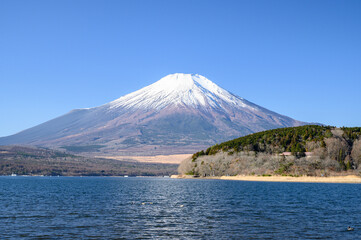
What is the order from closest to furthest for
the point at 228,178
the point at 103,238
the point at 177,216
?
the point at 103,238 → the point at 177,216 → the point at 228,178

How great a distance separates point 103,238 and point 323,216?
26465 mm

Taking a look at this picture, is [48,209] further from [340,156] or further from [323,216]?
[340,156]

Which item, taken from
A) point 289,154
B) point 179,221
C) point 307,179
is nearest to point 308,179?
point 307,179

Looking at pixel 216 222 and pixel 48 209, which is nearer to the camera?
pixel 216 222

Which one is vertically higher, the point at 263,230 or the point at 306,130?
the point at 306,130

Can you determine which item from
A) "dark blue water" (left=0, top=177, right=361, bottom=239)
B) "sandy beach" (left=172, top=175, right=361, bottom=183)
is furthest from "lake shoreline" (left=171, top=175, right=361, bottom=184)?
"dark blue water" (left=0, top=177, right=361, bottom=239)

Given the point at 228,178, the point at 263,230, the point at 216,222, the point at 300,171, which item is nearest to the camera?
the point at 263,230

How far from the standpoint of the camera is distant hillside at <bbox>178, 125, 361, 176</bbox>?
15800cm

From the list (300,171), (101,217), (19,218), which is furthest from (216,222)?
(300,171)

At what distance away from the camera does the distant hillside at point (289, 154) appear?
15800 cm

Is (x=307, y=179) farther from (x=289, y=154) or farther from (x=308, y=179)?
(x=289, y=154)

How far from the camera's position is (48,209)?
177 ft

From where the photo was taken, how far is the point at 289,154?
170 meters

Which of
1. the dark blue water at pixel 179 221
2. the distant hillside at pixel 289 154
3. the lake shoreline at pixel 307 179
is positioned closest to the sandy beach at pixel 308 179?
the lake shoreline at pixel 307 179
